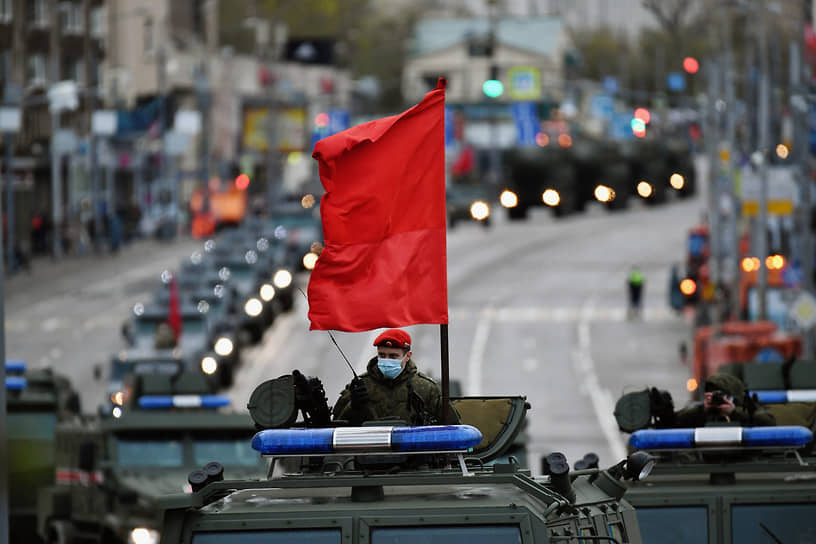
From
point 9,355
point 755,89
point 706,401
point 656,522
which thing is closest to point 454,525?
point 656,522

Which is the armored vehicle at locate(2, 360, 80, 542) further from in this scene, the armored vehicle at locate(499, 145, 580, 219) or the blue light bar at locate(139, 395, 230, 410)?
the armored vehicle at locate(499, 145, 580, 219)

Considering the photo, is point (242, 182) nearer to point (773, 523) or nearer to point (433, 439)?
point (773, 523)

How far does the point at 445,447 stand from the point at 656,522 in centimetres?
262

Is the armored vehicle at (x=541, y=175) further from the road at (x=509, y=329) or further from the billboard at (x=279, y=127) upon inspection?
the billboard at (x=279, y=127)

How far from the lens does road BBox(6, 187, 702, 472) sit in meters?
44.5

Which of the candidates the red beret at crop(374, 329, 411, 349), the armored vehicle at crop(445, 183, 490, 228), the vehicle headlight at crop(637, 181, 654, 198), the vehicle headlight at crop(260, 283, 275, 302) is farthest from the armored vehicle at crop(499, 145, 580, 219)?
the red beret at crop(374, 329, 411, 349)

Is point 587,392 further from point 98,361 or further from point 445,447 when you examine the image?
point 445,447

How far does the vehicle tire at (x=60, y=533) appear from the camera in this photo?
67.1 feet

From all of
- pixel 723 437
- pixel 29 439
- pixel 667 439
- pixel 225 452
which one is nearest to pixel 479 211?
pixel 667 439

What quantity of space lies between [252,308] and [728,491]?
40.8 meters

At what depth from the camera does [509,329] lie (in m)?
57.4

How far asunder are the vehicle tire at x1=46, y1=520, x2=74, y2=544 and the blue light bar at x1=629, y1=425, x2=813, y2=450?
32.9ft

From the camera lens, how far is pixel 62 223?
3004 inches

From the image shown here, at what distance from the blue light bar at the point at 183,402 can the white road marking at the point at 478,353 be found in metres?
19.6
